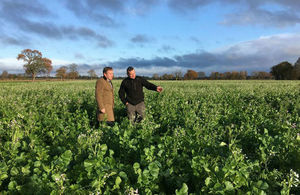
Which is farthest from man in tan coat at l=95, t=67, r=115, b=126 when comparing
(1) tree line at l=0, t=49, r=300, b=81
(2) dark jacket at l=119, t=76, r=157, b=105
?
(1) tree line at l=0, t=49, r=300, b=81

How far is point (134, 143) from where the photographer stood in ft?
12.7

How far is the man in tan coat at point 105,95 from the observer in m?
6.56

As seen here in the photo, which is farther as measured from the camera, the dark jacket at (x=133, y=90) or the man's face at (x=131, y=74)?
the dark jacket at (x=133, y=90)

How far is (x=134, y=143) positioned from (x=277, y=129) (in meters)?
4.76

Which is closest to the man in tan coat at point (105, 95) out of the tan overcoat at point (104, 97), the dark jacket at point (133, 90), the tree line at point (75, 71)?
the tan overcoat at point (104, 97)

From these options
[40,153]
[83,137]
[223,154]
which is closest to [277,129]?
[223,154]

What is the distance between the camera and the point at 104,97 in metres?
6.91

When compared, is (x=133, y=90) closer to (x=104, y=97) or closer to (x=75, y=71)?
(x=104, y=97)

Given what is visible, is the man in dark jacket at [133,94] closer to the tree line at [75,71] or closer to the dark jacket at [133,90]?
the dark jacket at [133,90]

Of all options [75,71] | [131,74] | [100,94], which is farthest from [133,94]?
[75,71]

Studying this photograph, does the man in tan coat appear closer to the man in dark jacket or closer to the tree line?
the man in dark jacket

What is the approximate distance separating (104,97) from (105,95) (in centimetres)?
9

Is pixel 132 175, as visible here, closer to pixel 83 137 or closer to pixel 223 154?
pixel 83 137

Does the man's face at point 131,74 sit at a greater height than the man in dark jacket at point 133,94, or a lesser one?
greater
